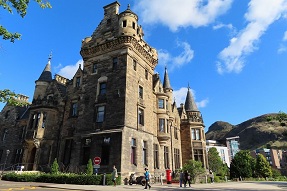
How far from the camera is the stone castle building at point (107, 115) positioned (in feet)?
79.4

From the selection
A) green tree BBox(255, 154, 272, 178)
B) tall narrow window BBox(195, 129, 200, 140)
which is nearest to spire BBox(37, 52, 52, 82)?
tall narrow window BBox(195, 129, 200, 140)

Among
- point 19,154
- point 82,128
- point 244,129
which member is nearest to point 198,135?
point 82,128

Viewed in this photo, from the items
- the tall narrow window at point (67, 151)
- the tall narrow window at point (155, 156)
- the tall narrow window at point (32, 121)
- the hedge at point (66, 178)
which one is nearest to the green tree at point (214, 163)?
the tall narrow window at point (155, 156)

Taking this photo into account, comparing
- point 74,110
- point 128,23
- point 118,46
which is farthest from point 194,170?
point 128,23

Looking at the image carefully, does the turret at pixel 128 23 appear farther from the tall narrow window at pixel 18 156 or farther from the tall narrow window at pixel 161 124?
the tall narrow window at pixel 18 156

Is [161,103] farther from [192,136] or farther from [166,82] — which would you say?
[192,136]

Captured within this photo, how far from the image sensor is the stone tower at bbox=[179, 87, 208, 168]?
38.0 m

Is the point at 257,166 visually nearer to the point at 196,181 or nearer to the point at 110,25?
the point at 196,181

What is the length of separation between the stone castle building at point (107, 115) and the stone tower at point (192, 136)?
0.69 meters

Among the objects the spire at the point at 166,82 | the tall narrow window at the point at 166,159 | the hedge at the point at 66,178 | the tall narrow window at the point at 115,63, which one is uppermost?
the spire at the point at 166,82

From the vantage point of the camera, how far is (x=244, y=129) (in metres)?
180

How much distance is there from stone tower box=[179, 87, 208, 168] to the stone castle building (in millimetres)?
692

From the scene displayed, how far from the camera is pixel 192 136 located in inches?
1547

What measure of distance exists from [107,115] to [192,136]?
1988 centimetres
